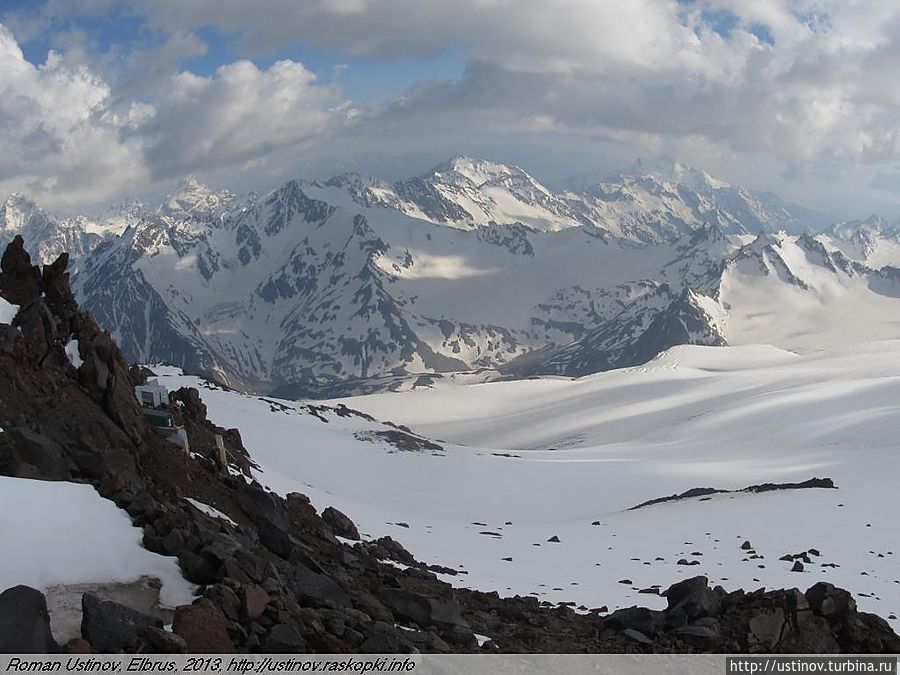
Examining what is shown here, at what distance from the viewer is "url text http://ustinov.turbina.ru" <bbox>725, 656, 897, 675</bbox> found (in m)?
17.0

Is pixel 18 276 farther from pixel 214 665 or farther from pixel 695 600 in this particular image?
pixel 695 600

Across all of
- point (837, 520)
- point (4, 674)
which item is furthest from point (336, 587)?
point (837, 520)

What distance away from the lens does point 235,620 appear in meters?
14.0

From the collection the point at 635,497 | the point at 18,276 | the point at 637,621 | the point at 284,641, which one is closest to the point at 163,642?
the point at 284,641

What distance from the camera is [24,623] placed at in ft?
40.2

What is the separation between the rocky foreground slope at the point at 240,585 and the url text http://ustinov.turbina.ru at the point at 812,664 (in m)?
0.35

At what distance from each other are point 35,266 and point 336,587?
19011 millimetres

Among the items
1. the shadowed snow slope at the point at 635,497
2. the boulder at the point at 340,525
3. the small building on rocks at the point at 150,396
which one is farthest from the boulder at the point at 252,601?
the small building on rocks at the point at 150,396

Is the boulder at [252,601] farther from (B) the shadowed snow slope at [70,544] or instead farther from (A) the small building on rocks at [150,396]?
(A) the small building on rocks at [150,396]

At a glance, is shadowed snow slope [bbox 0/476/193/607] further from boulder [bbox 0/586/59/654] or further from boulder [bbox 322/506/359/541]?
boulder [bbox 322/506/359/541]

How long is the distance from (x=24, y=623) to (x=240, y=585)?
11.3 ft

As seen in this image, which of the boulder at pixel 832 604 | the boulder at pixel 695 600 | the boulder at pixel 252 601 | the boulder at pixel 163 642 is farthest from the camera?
the boulder at pixel 695 600

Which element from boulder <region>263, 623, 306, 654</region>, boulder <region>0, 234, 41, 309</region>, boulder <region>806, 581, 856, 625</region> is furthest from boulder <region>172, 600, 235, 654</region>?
boulder <region>0, 234, 41, 309</region>

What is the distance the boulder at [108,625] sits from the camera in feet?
41.0
